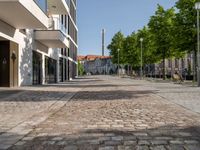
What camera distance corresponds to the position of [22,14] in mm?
21297

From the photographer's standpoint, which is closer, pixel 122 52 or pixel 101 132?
pixel 101 132

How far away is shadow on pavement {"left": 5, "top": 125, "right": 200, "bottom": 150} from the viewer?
5.99m

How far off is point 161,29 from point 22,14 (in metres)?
28.9

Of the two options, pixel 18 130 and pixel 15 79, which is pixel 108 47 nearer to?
pixel 15 79

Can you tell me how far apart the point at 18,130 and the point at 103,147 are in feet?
8.20

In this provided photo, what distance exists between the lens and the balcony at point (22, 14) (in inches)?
737

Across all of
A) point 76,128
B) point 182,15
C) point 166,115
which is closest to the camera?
point 76,128

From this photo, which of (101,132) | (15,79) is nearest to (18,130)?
(101,132)

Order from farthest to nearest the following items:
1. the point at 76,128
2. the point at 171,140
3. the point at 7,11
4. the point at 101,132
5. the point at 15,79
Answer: the point at 15,79
the point at 7,11
the point at 76,128
the point at 101,132
the point at 171,140

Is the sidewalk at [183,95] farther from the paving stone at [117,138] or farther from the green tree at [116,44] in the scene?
the green tree at [116,44]

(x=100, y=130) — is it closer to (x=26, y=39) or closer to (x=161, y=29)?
(x=26, y=39)

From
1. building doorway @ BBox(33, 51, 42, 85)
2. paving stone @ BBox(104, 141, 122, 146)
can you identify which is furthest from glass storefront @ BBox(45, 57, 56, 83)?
paving stone @ BBox(104, 141, 122, 146)

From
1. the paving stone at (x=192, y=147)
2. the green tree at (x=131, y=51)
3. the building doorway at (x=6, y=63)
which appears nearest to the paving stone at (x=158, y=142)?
the paving stone at (x=192, y=147)

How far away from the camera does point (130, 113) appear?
35.2 feet
